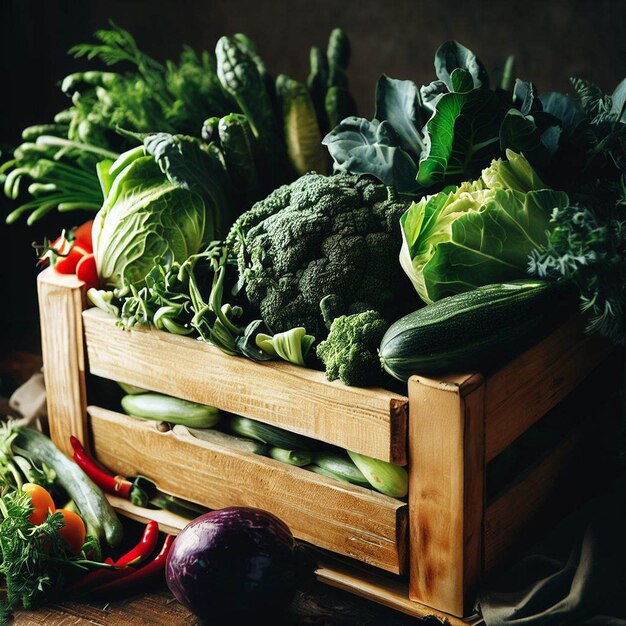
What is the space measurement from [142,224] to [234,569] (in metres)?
0.71

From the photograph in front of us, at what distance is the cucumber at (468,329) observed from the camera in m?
1.33

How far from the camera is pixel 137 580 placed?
1.54 m

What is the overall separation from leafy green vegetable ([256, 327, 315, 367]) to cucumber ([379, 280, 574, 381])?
0.55 ft

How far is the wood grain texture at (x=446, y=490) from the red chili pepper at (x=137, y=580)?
449 millimetres

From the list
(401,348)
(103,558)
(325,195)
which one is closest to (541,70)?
(325,195)

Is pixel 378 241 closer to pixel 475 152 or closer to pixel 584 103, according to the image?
pixel 475 152

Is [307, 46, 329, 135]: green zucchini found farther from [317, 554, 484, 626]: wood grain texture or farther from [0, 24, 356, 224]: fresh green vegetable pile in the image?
[317, 554, 484, 626]: wood grain texture

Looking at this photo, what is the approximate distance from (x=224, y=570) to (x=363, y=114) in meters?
1.66

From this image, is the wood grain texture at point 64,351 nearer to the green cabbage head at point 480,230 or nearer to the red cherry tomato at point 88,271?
the red cherry tomato at point 88,271

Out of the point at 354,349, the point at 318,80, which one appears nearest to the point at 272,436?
the point at 354,349

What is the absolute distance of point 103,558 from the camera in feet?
5.36

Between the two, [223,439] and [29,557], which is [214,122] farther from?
[29,557]

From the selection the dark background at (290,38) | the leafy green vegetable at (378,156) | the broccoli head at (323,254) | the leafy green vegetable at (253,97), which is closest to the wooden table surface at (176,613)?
the broccoli head at (323,254)

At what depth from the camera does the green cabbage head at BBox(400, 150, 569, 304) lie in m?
1.41
